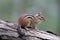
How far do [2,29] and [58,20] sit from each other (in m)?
2.04

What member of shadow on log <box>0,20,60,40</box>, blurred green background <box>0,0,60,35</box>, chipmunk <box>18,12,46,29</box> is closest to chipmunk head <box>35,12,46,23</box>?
chipmunk <box>18,12,46,29</box>

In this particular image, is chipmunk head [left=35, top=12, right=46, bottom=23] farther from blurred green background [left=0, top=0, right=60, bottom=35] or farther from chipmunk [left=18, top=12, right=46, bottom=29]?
blurred green background [left=0, top=0, right=60, bottom=35]

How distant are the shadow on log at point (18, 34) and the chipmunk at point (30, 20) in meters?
0.06

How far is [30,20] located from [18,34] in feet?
0.73

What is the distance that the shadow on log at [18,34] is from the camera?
7.88ft

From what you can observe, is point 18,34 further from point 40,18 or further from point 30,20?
point 40,18

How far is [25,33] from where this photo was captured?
2490 millimetres

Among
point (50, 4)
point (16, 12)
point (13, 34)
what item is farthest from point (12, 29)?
point (50, 4)

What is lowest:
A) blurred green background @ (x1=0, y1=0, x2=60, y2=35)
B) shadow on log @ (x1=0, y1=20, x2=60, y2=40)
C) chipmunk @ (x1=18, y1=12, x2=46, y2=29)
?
shadow on log @ (x1=0, y1=20, x2=60, y2=40)

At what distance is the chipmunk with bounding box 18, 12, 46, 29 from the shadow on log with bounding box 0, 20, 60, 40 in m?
0.06

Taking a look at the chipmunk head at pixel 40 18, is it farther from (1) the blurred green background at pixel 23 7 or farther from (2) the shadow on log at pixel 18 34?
(1) the blurred green background at pixel 23 7

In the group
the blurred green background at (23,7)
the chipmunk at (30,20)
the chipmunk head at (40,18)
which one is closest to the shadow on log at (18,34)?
the chipmunk at (30,20)

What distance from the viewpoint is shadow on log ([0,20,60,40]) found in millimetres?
2400

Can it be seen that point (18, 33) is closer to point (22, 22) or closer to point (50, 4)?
point (22, 22)
